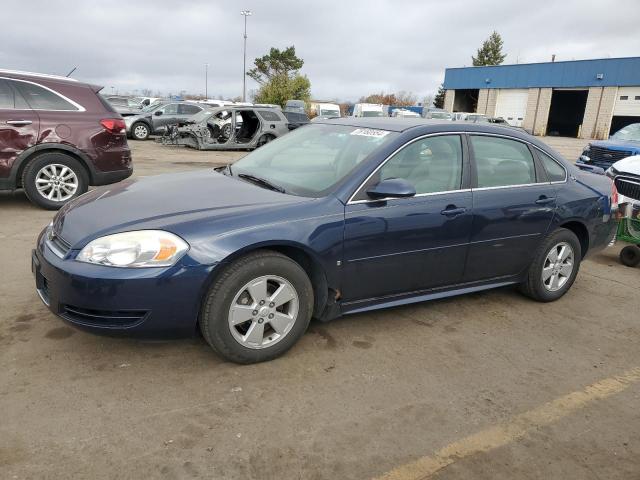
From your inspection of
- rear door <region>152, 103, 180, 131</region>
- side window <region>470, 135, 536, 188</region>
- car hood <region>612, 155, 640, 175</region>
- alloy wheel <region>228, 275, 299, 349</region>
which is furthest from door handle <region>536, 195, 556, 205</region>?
rear door <region>152, 103, 180, 131</region>

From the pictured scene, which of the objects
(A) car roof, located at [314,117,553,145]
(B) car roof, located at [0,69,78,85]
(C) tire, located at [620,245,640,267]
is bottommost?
(C) tire, located at [620,245,640,267]

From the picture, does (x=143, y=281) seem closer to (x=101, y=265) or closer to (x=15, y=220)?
(x=101, y=265)

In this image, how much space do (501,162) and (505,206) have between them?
0.38 meters

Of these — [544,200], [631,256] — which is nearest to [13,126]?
[544,200]

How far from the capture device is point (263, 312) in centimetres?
318

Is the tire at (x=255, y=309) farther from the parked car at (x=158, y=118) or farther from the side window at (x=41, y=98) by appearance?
the parked car at (x=158, y=118)

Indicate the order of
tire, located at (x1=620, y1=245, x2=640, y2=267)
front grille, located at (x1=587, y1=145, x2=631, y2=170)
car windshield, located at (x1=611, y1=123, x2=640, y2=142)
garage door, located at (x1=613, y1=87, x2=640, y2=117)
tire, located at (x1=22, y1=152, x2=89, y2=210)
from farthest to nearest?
garage door, located at (x1=613, y1=87, x2=640, y2=117) < car windshield, located at (x1=611, y1=123, x2=640, y2=142) < front grille, located at (x1=587, y1=145, x2=631, y2=170) < tire, located at (x1=22, y1=152, x2=89, y2=210) < tire, located at (x1=620, y1=245, x2=640, y2=267)

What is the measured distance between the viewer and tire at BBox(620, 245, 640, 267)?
5980 mm

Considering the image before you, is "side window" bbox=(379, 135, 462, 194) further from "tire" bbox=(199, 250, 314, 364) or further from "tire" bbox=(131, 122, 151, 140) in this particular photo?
"tire" bbox=(131, 122, 151, 140)

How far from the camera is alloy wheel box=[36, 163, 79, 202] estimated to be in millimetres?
6883

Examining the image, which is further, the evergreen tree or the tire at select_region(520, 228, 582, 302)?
the evergreen tree

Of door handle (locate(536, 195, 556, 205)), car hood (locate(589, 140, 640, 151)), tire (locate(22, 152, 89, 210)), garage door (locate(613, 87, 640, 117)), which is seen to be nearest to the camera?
door handle (locate(536, 195, 556, 205))

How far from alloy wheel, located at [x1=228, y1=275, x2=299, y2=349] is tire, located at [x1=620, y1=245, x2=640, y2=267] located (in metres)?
4.61

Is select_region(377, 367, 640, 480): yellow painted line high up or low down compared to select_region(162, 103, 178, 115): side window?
down
